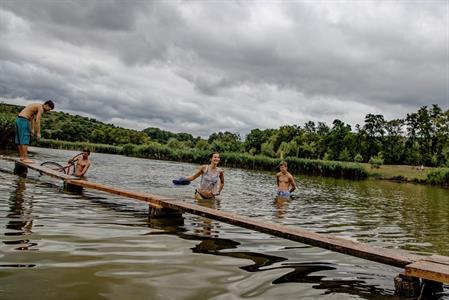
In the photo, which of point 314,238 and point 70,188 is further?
point 70,188

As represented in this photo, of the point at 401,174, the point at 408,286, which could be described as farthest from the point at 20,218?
the point at 401,174

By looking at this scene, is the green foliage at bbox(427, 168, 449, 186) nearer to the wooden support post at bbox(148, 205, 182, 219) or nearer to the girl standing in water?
the girl standing in water

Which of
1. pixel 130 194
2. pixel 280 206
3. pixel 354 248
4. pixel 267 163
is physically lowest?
pixel 280 206

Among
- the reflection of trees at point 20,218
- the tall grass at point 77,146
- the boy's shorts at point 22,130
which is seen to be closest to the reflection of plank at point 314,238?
the reflection of trees at point 20,218

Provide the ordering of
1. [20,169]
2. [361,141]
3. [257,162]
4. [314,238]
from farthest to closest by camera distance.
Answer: [361,141]
[257,162]
[20,169]
[314,238]

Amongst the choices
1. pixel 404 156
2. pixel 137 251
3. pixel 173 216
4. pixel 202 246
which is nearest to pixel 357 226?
pixel 173 216

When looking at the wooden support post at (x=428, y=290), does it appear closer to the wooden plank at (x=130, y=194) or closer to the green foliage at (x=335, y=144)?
the wooden plank at (x=130, y=194)

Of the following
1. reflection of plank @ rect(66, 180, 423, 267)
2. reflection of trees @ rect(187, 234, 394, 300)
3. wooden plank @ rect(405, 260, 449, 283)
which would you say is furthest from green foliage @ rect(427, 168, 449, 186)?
wooden plank @ rect(405, 260, 449, 283)

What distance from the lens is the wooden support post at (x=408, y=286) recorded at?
4055mm

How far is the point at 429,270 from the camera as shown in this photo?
12.5ft

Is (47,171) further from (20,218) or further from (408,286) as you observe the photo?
(408,286)

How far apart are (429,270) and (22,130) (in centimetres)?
1279

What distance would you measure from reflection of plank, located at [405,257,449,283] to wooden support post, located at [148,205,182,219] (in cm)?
458

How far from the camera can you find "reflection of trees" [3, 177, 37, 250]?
15.9 feet
